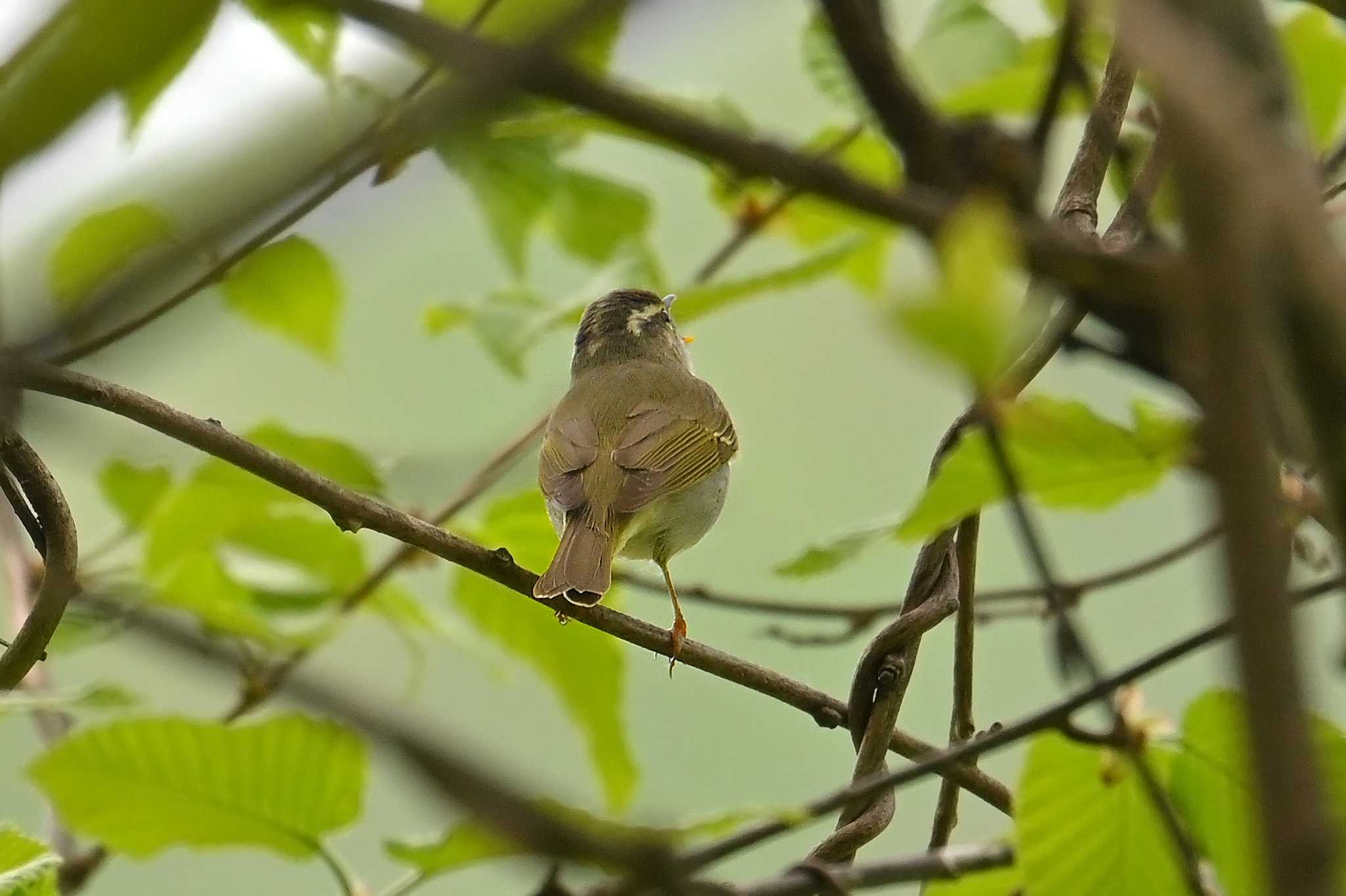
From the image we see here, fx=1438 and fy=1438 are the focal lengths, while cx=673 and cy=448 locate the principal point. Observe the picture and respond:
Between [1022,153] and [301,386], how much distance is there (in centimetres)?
466

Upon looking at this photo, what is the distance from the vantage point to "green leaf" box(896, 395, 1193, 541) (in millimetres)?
915

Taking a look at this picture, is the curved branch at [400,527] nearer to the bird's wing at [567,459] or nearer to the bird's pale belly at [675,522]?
the bird's wing at [567,459]

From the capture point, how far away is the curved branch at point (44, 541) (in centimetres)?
149

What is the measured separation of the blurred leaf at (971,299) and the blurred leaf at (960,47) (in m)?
1.72

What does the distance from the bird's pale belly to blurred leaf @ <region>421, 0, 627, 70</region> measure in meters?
1.70

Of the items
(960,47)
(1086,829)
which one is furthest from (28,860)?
(960,47)

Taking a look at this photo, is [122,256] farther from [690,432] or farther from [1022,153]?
[690,432]

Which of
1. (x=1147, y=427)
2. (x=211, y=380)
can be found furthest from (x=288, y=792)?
(x=211, y=380)

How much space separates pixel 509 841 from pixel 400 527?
52.8 inches

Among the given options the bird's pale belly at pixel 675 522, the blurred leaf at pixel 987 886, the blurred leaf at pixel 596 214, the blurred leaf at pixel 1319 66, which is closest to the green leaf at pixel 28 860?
the blurred leaf at pixel 987 886

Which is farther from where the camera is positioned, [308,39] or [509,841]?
[308,39]

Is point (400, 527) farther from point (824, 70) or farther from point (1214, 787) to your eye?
point (824, 70)

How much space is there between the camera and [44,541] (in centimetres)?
155

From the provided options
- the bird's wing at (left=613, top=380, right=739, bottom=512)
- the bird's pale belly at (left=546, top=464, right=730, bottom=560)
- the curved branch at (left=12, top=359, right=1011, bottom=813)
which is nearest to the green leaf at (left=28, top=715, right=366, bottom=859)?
the curved branch at (left=12, top=359, right=1011, bottom=813)
